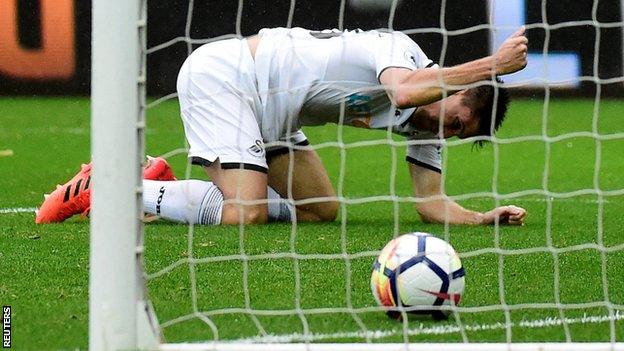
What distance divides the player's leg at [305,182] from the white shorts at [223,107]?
203 millimetres

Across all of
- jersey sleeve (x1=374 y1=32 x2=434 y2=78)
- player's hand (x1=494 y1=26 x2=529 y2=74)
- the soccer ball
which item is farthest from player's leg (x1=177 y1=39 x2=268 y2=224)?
the soccer ball

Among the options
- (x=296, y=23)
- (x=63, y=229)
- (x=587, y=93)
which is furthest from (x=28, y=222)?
(x=587, y=93)

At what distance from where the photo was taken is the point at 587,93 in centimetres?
1375

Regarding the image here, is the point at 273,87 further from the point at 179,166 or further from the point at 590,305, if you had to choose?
the point at 179,166

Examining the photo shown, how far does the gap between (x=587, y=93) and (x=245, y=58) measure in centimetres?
847

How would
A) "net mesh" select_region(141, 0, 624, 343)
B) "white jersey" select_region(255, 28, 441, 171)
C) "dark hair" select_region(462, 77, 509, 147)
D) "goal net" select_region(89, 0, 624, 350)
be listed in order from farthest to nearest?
"white jersey" select_region(255, 28, 441, 171), "dark hair" select_region(462, 77, 509, 147), "net mesh" select_region(141, 0, 624, 343), "goal net" select_region(89, 0, 624, 350)

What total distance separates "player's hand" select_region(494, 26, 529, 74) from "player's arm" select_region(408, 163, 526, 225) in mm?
1554

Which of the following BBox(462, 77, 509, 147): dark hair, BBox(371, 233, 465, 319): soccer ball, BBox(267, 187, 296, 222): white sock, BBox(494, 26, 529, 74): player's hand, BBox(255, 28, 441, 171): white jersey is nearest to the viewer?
BBox(371, 233, 465, 319): soccer ball

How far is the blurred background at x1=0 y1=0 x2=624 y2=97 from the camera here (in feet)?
38.4

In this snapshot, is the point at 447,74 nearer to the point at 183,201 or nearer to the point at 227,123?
the point at 227,123

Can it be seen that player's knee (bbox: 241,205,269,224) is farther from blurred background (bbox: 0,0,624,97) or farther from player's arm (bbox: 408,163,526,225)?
blurred background (bbox: 0,0,624,97)

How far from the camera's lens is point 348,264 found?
3.71 m

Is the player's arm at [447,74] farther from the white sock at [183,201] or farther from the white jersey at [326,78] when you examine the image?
the white sock at [183,201]

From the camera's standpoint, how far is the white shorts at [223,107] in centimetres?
589
